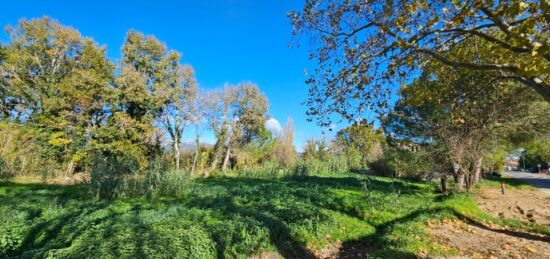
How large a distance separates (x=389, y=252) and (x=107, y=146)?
20560 millimetres

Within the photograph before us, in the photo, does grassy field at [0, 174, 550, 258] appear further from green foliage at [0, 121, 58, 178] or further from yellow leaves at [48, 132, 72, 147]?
yellow leaves at [48, 132, 72, 147]

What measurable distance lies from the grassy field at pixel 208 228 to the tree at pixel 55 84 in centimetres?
1349

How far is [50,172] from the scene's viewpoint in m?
14.2

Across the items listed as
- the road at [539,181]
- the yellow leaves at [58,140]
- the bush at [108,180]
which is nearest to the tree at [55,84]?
the yellow leaves at [58,140]

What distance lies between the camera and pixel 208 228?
554cm

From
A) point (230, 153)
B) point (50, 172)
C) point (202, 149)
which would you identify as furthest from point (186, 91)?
point (50, 172)

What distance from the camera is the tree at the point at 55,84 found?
2106 centimetres

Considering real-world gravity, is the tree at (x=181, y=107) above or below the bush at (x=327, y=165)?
above

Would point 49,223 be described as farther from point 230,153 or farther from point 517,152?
point 517,152

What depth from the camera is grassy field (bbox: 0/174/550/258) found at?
4.51 m

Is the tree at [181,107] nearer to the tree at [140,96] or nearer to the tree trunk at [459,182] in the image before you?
the tree at [140,96]

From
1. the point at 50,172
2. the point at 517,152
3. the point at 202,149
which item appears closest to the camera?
the point at 50,172

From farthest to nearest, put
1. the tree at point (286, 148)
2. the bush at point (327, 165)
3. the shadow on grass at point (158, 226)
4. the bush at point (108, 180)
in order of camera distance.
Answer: the tree at point (286, 148), the bush at point (327, 165), the bush at point (108, 180), the shadow on grass at point (158, 226)

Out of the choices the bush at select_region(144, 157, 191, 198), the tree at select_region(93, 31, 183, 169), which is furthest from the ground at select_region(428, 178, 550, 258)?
the tree at select_region(93, 31, 183, 169)
